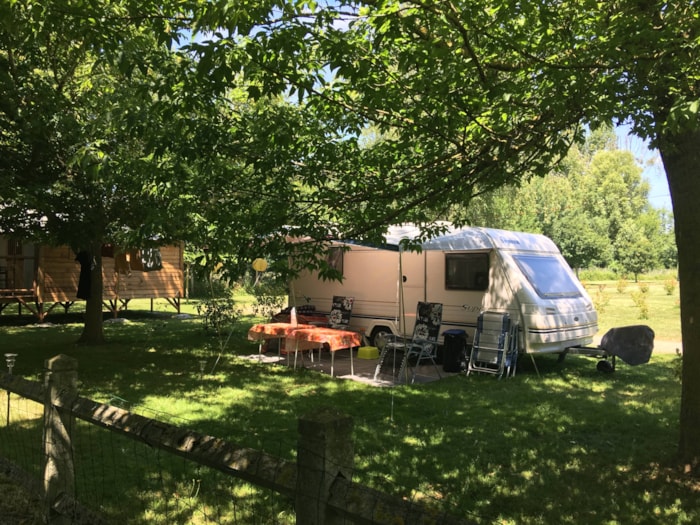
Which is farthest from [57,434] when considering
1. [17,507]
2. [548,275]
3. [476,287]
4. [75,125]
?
[548,275]

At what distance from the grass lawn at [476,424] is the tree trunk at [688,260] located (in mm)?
401

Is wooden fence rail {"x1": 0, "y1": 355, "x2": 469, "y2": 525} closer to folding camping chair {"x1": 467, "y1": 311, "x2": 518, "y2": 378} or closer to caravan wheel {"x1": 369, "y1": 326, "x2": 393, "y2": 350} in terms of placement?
folding camping chair {"x1": 467, "y1": 311, "x2": 518, "y2": 378}

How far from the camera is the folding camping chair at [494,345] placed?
343 inches

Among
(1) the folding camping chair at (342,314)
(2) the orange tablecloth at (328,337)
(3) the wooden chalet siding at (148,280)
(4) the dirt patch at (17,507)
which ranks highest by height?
(3) the wooden chalet siding at (148,280)

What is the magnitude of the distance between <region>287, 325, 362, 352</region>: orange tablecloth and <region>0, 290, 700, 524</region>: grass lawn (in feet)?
1.87

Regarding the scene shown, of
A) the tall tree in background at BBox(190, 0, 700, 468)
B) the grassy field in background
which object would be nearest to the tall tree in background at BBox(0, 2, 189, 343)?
the tall tree in background at BBox(190, 0, 700, 468)

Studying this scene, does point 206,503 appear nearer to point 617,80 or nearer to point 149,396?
point 149,396

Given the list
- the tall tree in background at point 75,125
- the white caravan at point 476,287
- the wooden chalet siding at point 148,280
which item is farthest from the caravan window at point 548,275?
the wooden chalet siding at point 148,280

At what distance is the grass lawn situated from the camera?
418cm

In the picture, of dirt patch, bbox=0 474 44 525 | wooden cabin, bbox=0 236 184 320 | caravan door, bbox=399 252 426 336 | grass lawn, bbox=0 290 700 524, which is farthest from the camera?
wooden cabin, bbox=0 236 184 320

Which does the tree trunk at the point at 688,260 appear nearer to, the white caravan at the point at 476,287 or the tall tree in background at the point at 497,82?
the tall tree in background at the point at 497,82

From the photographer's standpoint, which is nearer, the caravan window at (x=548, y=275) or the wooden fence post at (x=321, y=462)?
the wooden fence post at (x=321, y=462)

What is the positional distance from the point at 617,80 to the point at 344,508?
3.29 metres

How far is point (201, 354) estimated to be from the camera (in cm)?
1069
